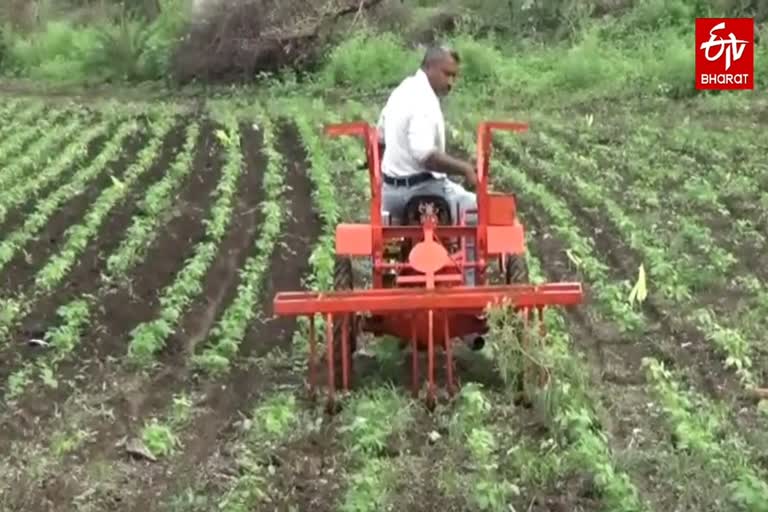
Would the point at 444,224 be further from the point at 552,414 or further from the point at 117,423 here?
the point at 117,423

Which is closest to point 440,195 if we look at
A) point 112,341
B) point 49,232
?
point 112,341

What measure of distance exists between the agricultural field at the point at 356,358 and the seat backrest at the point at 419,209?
0.76 metres

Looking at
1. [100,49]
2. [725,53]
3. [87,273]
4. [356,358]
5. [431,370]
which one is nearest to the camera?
[431,370]

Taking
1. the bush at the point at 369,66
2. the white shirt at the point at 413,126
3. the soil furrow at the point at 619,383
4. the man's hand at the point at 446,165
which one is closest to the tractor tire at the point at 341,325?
the white shirt at the point at 413,126

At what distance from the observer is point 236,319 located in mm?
8711

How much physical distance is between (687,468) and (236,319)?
3.59 m

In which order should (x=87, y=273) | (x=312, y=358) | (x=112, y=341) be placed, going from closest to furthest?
(x=312, y=358) → (x=112, y=341) → (x=87, y=273)

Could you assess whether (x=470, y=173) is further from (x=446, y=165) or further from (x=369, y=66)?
(x=369, y=66)

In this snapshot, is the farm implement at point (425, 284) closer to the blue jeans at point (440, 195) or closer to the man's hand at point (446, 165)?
the blue jeans at point (440, 195)

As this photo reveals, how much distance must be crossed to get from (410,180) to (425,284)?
0.70 m

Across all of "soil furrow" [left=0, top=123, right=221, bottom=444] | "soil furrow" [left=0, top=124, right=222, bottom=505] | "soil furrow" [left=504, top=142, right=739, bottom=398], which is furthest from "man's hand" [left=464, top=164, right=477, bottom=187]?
"soil furrow" [left=0, top=123, right=221, bottom=444]

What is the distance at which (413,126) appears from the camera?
7.35m

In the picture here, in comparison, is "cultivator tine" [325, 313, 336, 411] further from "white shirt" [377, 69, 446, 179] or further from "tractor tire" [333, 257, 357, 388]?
"white shirt" [377, 69, 446, 179]

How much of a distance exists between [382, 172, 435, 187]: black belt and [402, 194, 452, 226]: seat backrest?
0.08 meters
